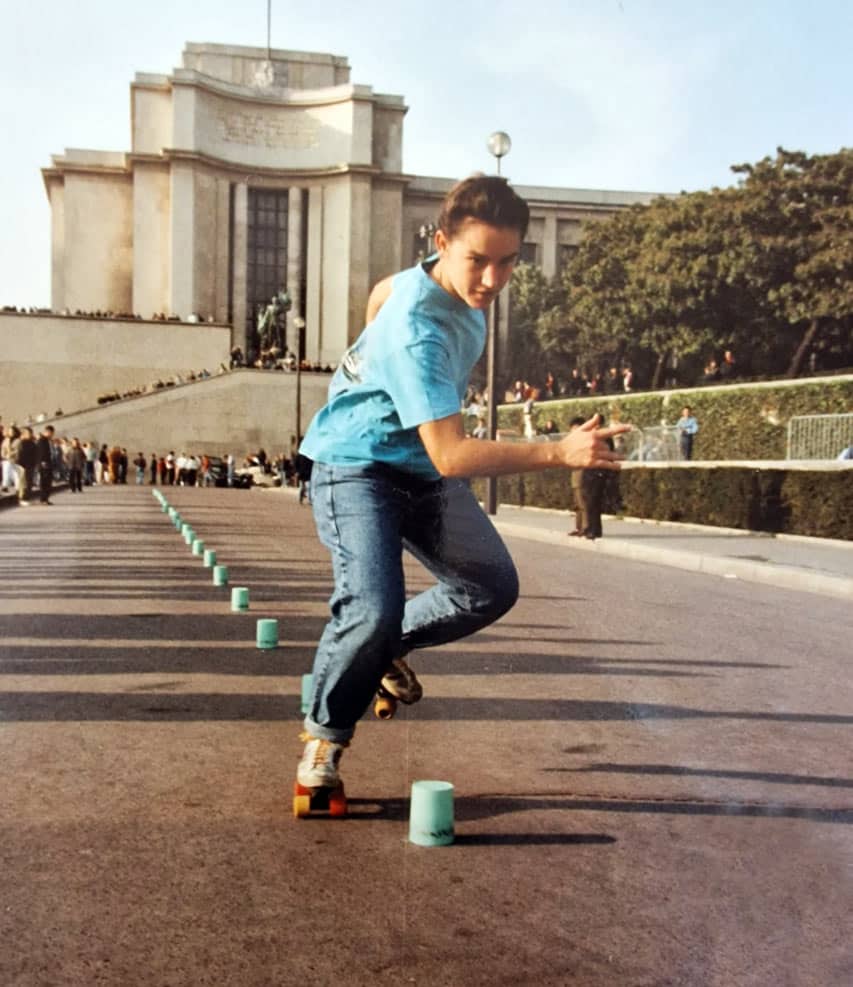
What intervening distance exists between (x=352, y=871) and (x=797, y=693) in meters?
3.54

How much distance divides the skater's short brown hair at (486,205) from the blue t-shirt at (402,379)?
19 centimetres

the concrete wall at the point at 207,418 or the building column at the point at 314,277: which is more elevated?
the building column at the point at 314,277

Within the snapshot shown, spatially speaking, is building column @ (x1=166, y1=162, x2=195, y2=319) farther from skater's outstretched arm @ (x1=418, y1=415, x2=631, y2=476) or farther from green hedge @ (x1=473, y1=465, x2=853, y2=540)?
skater's outstretched arm @ (x1=418, y1=415, x2=631, y2=476)

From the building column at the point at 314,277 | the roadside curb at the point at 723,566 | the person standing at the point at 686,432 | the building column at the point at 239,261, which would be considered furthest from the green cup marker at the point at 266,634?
the building column at the point at 239,261

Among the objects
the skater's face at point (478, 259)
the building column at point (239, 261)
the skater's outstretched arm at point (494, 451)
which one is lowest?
the skater's outstretched arm at point (494, 451)

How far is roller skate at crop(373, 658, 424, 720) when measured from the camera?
432 centimetres

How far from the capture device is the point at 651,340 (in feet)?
155

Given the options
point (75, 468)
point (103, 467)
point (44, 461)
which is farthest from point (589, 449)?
point (103, 467)

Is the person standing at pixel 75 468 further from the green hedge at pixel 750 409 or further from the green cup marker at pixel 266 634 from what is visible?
the green cup marker at pixel 266 634

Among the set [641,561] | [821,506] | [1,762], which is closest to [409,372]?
[1,762]

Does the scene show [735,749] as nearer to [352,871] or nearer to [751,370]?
[352,871]

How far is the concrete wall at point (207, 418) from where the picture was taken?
191 ft

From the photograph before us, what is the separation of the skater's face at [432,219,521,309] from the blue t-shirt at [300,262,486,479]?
6 cm

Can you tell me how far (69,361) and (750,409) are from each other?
145ft
